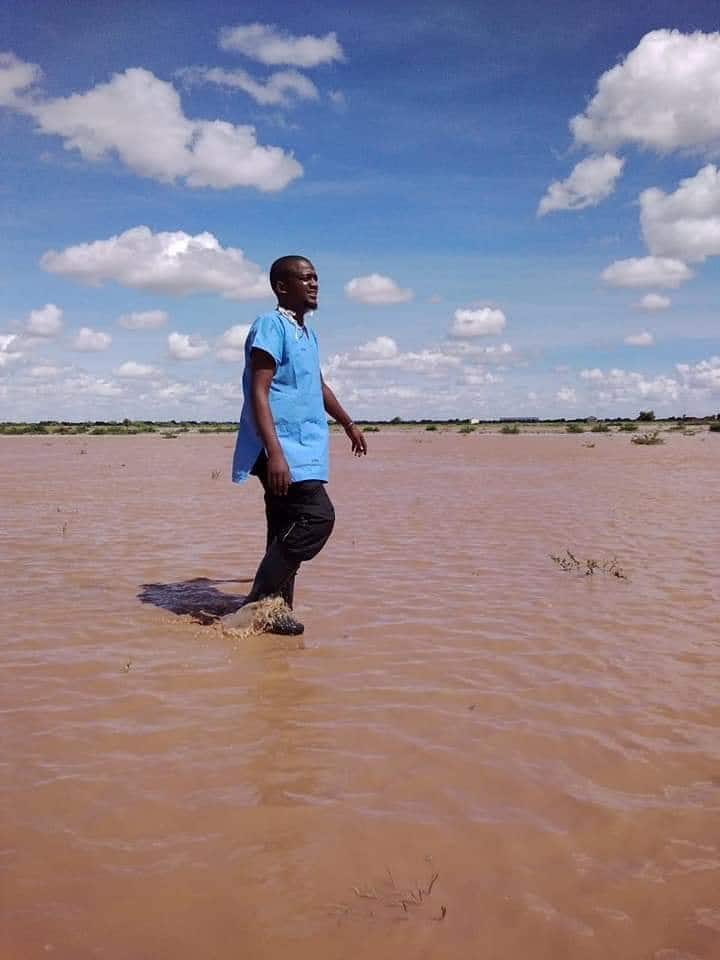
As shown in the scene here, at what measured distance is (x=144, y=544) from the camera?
786cm

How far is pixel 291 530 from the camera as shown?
4598 millimetres

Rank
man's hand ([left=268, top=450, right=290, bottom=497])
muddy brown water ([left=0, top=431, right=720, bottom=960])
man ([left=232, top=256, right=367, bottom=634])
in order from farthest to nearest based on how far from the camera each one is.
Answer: man ([left=232, top=256, right=367, bottom=634])
man's hand ([left=268, top=450, right=290, bottom=497])
muddy brown water ([left=0, top=431, right=720, bottom=960])

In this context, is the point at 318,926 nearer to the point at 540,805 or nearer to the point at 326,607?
the point at 540,805

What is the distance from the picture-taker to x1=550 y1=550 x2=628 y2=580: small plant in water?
6.20 m

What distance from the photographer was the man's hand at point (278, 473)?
14.2ft

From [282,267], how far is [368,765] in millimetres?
2879

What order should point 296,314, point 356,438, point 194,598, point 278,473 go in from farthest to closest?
point 194,598
point 356,438
point 296,314
point 278,473

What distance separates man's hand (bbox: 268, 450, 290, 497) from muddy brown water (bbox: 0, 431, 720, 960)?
84 cm

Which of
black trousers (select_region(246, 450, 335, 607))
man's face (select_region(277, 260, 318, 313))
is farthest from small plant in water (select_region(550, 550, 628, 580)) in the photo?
man's face (select_region(277, 260, 318, 313))

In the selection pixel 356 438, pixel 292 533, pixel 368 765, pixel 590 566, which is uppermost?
pixel 356 438

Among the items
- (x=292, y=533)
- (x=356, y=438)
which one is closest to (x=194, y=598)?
(x=292, y=533)

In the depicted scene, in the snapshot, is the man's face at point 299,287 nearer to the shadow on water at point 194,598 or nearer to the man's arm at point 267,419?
the man's arm at point 267,419

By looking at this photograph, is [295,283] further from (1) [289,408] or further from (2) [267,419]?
(2) [267,419]

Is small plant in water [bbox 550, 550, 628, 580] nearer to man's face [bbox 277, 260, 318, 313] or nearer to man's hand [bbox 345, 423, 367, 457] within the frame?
man's hand [bbox 345, 423, 367, 457]
